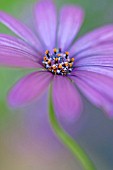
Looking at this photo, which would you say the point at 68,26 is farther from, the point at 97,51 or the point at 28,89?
the point at 28,89

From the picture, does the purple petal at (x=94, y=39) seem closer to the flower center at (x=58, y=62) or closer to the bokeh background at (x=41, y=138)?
the flower center at (x=58, y=62)

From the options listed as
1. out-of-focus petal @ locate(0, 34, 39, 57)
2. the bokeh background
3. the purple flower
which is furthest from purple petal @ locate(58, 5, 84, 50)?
the bokeh background

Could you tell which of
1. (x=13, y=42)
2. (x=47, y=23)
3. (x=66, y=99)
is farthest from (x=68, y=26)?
(x=66, y=99)

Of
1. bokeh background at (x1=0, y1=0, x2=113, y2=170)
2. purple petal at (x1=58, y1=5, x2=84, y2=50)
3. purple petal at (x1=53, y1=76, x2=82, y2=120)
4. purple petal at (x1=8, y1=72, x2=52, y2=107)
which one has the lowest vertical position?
bokeh background at (x1=0, y1=0, x2=113, y2=170)

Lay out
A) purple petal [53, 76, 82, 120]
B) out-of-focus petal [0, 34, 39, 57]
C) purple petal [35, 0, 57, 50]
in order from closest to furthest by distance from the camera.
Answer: purple petal [53, 76, 82, 120] < out-of-focus petal [0, 34, 39, 57] < purple petal [35, 0, 57, 50]

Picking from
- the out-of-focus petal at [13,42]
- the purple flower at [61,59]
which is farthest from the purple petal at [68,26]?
the out-of-focus petal at [13,42]

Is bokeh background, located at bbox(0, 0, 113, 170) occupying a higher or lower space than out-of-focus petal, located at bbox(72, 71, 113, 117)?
lower

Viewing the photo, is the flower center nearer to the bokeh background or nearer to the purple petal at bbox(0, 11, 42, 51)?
the purple petal at bbox(0, 11, 42, 51)
